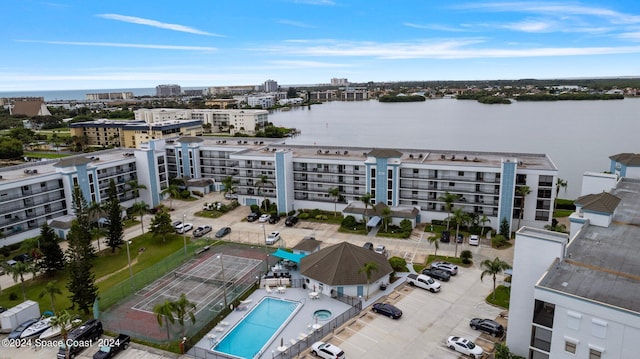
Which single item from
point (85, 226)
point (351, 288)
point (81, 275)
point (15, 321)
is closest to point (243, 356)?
point (351, 288)

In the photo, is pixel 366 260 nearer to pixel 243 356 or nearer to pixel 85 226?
pixel 243 356

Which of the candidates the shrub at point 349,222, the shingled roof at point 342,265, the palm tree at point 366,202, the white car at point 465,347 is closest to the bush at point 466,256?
the shingled roof at point 342,265

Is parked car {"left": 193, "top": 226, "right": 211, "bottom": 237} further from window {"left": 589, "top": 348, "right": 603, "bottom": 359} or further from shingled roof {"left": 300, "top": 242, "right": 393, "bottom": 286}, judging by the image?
window {"left": 589, "top": 348, "right": 603, "bottom": 359}

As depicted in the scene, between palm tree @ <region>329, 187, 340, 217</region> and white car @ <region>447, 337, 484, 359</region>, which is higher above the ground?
palm tree @ <region>329, 187, 340, 217</region>

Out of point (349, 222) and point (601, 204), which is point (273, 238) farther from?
point (601, 204)

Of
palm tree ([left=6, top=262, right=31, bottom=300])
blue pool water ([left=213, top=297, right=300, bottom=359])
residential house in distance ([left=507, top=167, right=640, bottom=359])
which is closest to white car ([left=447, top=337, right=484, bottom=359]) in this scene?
residential house in distance ([left=507, top=167, right=640, bottom=359])

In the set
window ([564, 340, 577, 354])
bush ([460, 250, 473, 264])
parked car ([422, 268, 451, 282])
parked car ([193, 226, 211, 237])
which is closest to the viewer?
window ([564, 340, 577, 354])
